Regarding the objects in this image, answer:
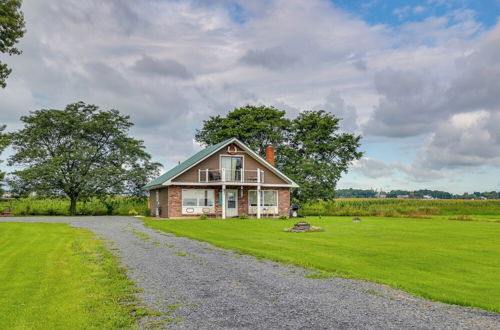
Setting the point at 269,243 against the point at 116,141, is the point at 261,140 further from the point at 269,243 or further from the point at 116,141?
Result: the point at 269,243

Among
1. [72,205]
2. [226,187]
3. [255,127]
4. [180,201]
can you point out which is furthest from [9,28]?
[255,127]

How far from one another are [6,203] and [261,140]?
28024 millimetres

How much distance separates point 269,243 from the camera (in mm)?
15523

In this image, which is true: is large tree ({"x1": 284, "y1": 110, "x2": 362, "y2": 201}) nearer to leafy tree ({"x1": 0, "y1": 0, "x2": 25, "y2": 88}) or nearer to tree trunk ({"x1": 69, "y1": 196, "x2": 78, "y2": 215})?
tree trunk ({"x1": 69, "y1": 196, "x2": 78, "y2": 215})

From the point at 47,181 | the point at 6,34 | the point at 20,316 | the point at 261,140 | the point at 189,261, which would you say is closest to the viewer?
the point at 20,316

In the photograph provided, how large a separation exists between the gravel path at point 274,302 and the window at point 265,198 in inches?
949

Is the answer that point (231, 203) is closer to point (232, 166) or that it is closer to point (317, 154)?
point (232, 166)

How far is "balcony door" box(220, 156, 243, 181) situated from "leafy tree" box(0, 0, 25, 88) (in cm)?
1720

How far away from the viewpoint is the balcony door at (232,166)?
33.8 meters

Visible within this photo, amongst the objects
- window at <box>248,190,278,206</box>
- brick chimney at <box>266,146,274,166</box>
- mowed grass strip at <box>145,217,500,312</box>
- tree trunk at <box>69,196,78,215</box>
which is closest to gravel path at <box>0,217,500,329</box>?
mowed grass strip at <box>145,217,500,312</box>

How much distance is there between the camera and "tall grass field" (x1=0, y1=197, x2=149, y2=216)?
4066 centimetres

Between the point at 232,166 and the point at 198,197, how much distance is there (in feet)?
12.7

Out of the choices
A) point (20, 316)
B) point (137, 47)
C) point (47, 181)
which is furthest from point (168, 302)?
point (47, 181)

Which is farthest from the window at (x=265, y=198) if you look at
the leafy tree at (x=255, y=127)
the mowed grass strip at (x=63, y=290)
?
the mowed grass strip at (x=63, y=290)
